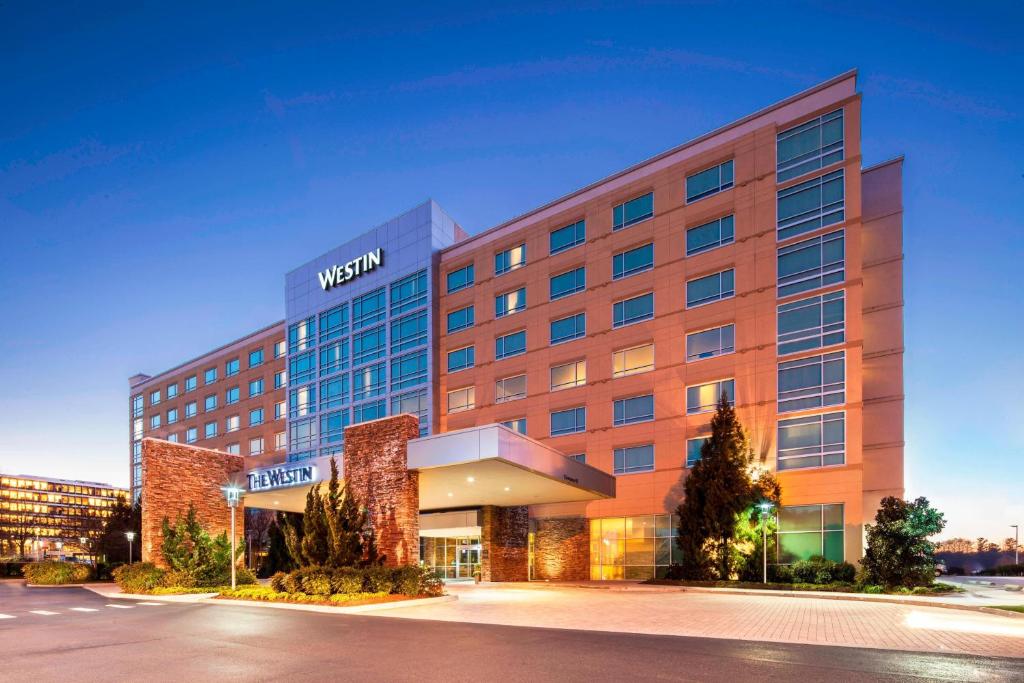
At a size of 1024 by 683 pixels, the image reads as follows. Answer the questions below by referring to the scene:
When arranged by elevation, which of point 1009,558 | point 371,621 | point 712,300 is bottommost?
point 1009,558

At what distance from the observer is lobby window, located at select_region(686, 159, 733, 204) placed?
117ft

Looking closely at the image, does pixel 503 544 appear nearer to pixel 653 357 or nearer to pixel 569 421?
pixel 569 421

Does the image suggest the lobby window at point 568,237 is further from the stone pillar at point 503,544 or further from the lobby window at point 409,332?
the stone pillar at point 503,544

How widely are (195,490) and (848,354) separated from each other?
106 feet

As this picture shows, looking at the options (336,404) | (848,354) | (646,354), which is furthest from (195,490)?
(848,354)

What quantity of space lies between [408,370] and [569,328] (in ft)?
46.0

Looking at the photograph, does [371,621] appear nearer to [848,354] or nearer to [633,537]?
[633,537]

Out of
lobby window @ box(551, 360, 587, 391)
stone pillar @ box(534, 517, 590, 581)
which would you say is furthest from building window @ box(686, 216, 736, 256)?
stone pillar @ box(534, 517, 590, 581)

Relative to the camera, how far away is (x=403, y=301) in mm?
50375

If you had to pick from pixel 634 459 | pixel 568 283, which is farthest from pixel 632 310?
pixel 634 459

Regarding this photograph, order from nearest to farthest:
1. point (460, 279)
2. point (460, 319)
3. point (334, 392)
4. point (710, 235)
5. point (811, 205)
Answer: point (811, 205) < point (710, 235) < point (460, 319) < point (460, 279) < point (334, 392)

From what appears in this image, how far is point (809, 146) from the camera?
109 feet

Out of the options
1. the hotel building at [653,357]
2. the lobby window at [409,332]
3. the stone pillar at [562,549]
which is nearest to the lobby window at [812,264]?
the hotel building at [653,357]

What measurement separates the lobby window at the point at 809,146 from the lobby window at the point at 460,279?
21.1 m
